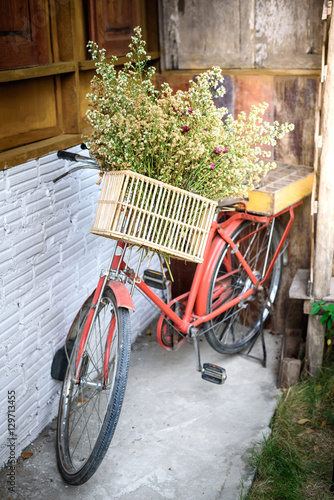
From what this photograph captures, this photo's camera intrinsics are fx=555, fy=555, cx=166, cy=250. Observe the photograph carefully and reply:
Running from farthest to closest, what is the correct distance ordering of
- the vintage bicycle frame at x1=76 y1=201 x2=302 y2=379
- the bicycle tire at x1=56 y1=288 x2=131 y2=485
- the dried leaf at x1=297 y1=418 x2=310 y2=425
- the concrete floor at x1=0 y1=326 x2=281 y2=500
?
the dried leaf at x1=297 y1=418 x2=310 y2=425 < the vintage bicycle frame at x1=76 y1=201 x2=302 y2=379 < the concrete floor at x1=0 y1=326 x2=281 y2=500 < the bicycle tire at x1=56 y1=288 x2=131 y2=485

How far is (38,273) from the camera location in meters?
3.27

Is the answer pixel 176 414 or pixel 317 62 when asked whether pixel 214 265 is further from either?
pixel 317 62

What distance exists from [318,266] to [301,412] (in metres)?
0.96

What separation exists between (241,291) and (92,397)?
1.51 metres

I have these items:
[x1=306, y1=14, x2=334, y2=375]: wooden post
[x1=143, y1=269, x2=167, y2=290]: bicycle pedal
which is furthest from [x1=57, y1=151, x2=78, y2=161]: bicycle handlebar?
[x1=306, y1=14, x2=334, y2=375]: wooden post

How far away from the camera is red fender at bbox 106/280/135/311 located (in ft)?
9.43

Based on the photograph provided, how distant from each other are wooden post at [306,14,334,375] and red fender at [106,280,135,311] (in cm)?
137

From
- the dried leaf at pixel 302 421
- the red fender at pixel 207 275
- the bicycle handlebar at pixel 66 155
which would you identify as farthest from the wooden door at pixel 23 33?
the dried leaf at pixel 302 421

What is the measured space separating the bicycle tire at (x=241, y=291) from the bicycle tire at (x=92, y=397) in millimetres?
901

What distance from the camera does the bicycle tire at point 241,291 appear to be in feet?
13.3

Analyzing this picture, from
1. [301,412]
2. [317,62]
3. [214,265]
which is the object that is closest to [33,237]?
[214,265]

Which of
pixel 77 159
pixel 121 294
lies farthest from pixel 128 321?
pixel 77 159

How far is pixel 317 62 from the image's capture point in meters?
3.85

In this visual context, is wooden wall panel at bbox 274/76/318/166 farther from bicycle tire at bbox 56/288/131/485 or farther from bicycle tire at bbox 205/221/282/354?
bicycle tire at bbox 56/288/131/485
